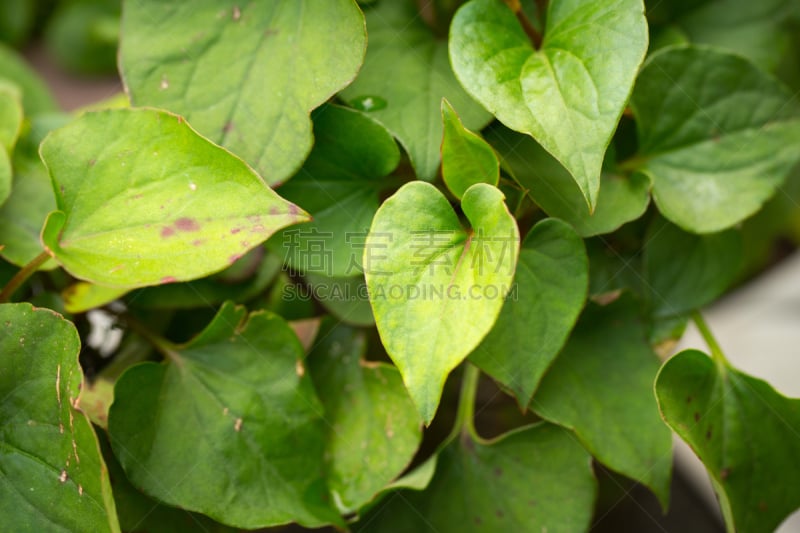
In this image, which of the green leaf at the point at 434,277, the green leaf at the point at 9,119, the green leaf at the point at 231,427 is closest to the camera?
the green leaf at the point at 434,277

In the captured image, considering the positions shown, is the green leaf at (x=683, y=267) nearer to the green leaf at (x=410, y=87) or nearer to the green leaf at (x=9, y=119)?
the green leaf at (x=410, y=87)

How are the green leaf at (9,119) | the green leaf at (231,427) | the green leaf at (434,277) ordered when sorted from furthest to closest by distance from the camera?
the green leaf at (9,119)
the green leaf at (231,427)
the green leaf at (434,277)

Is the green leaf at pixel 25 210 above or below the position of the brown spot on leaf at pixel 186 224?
below

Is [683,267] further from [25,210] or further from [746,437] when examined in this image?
[25,210]

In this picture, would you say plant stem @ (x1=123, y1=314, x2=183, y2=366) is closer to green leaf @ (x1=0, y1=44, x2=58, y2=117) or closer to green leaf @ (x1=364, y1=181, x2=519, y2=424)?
green leaf @ (x1=364, y1=181, x2=519, y2=424)

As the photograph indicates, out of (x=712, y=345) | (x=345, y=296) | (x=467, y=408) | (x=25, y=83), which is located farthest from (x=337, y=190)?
(x=25, y=83)

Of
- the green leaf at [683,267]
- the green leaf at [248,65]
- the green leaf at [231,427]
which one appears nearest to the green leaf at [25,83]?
the green leaf at [248,65]
